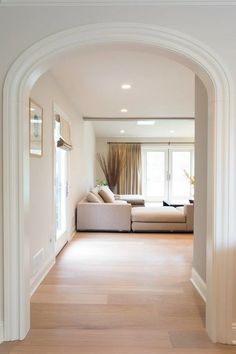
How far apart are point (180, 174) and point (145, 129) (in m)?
2.41

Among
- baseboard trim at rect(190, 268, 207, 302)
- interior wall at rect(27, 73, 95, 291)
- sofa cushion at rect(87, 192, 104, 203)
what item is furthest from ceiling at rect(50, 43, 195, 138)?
baseboard trim at rect(190, 268, 207, 302)

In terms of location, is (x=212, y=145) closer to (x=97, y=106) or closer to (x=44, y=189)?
(x=44, y=189)

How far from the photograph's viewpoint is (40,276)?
336 cm

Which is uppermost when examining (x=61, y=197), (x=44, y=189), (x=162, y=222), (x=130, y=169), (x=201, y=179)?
(x=130, y=169)

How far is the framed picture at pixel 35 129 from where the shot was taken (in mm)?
3004

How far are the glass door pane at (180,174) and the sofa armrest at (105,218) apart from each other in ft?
17.0

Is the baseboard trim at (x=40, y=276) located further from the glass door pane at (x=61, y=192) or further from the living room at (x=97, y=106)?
the glass door pane at (x=61, y=192)

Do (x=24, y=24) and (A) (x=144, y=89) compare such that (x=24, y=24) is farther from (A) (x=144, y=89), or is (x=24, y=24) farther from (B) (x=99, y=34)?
(A) (x=144, y=89)

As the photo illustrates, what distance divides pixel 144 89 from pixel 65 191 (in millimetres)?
2064

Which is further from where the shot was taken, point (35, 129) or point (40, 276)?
point (40, 276)

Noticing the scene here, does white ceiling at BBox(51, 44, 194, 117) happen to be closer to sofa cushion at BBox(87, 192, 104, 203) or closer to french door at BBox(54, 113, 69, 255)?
french door at BBox(54, 113, 69, 255)

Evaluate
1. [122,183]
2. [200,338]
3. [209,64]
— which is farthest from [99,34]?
[122,183]

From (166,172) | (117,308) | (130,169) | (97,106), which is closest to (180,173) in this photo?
(166,172)

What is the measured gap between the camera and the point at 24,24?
2170mm
